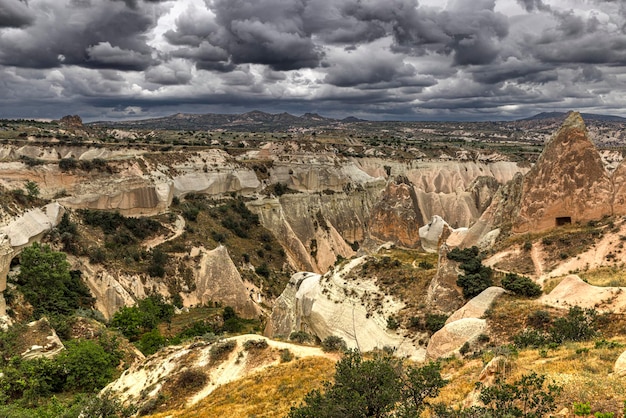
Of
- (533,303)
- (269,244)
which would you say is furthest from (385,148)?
(533,303)

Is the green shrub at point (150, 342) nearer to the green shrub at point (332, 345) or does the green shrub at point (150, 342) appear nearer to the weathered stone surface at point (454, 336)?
the green shrub at point (332, 345)

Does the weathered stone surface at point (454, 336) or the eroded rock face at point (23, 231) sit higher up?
Result: the eroded rock face at point (23, 231)

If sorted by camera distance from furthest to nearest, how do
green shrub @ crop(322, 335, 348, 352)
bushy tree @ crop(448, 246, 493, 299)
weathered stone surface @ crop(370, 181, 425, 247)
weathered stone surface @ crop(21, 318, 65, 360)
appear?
weathered stone surface @ crop(370, 181, 425, 247), bushy tree @ crop(448, 246, 493, 299), weathered stone surface @ crop(21, 318, 65, 360), green shrub @ crop(322, 335, 348, 352)

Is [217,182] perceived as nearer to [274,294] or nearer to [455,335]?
[274,294]

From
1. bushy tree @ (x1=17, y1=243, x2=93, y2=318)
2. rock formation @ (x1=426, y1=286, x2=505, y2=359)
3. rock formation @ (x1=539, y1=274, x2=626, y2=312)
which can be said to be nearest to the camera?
rock formation @ (x1=539, y1=274, x2=626, y2=312)

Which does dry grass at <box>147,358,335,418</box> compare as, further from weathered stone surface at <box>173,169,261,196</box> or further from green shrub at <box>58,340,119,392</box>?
weathered stone surface at <box>173,169,261,196</box>

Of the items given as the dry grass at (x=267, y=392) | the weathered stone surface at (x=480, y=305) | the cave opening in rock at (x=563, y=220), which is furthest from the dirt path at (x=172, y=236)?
the cave opening in rock at (x=563, y=220)

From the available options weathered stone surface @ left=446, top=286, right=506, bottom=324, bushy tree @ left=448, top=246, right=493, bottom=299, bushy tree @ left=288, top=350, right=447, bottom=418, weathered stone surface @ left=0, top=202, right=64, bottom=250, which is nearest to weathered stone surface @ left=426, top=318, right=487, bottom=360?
weathered stone surface @ left=446, top=286, right=506, bottom=324
